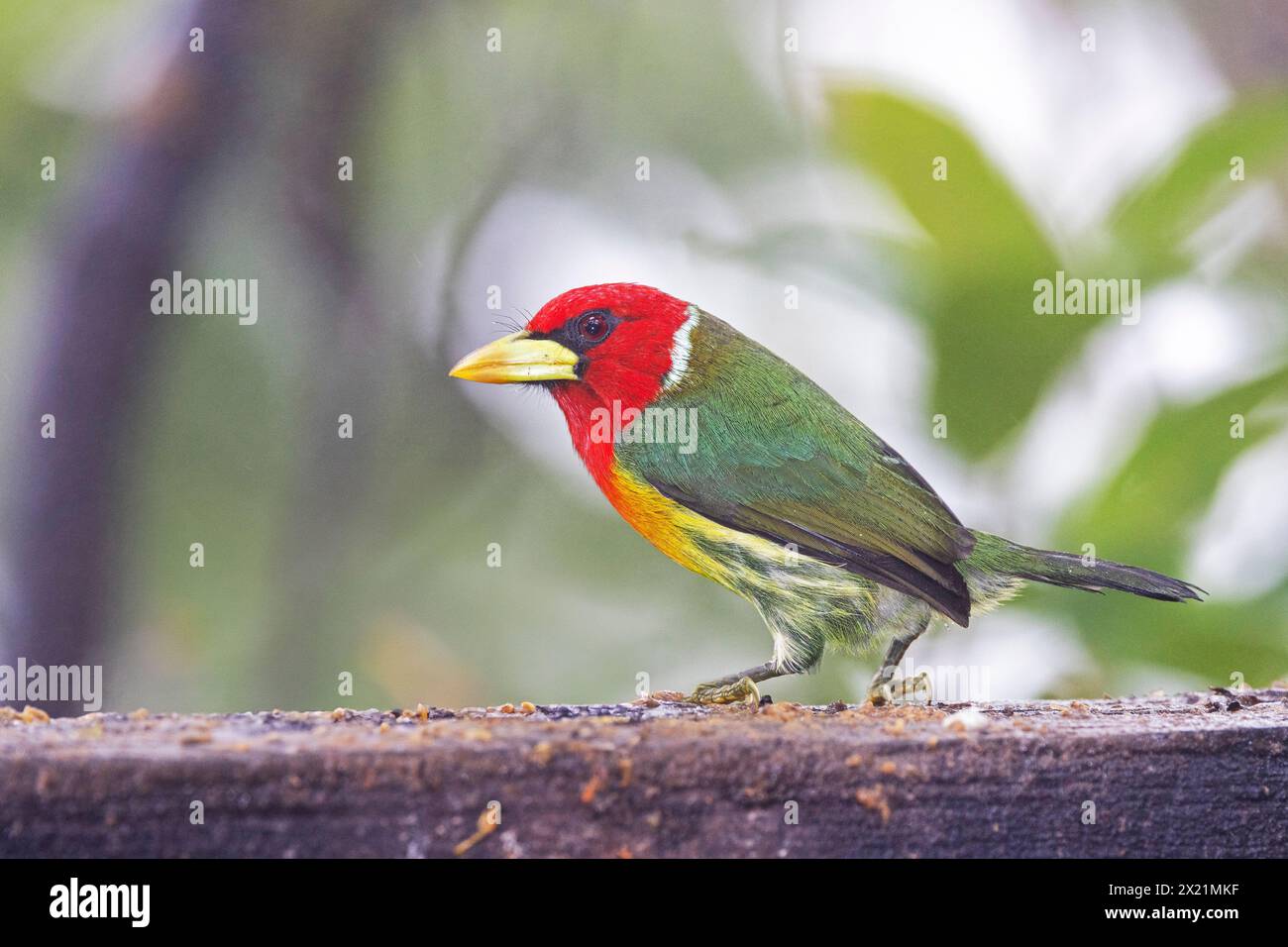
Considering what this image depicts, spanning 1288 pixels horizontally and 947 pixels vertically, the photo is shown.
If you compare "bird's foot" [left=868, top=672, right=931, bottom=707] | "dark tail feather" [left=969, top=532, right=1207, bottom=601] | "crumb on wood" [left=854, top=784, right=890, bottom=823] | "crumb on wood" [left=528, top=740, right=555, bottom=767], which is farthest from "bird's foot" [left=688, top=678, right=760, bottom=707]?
"crumb on wood" [left=528, top=740, right=555, bottom=767]

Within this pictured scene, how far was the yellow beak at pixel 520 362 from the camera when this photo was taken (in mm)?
3395

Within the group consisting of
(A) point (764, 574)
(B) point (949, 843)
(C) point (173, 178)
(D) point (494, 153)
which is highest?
(D) point (494, 153)

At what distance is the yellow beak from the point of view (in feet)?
11.1

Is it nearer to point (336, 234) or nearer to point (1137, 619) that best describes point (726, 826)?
point (1137, 619)

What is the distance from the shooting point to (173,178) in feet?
14.9

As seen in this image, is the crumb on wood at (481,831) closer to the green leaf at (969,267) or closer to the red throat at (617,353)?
the red throat at (617,353)

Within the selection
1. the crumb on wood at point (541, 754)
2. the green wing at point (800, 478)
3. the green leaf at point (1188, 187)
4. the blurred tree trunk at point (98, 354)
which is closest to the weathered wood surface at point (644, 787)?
the crumb on wood at point (541, 754)

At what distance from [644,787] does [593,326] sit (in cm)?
179

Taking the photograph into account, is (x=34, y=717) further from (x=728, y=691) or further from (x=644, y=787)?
(x=728, y=691)

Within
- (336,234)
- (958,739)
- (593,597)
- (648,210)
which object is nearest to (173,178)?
(336,234)

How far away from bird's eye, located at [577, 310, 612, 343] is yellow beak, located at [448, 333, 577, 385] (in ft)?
0.20

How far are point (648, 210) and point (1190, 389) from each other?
3.36 meters

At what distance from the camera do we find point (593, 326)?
3.56m

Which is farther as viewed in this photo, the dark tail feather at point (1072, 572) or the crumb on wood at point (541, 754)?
the dark tail feather at point (1072, 572)
